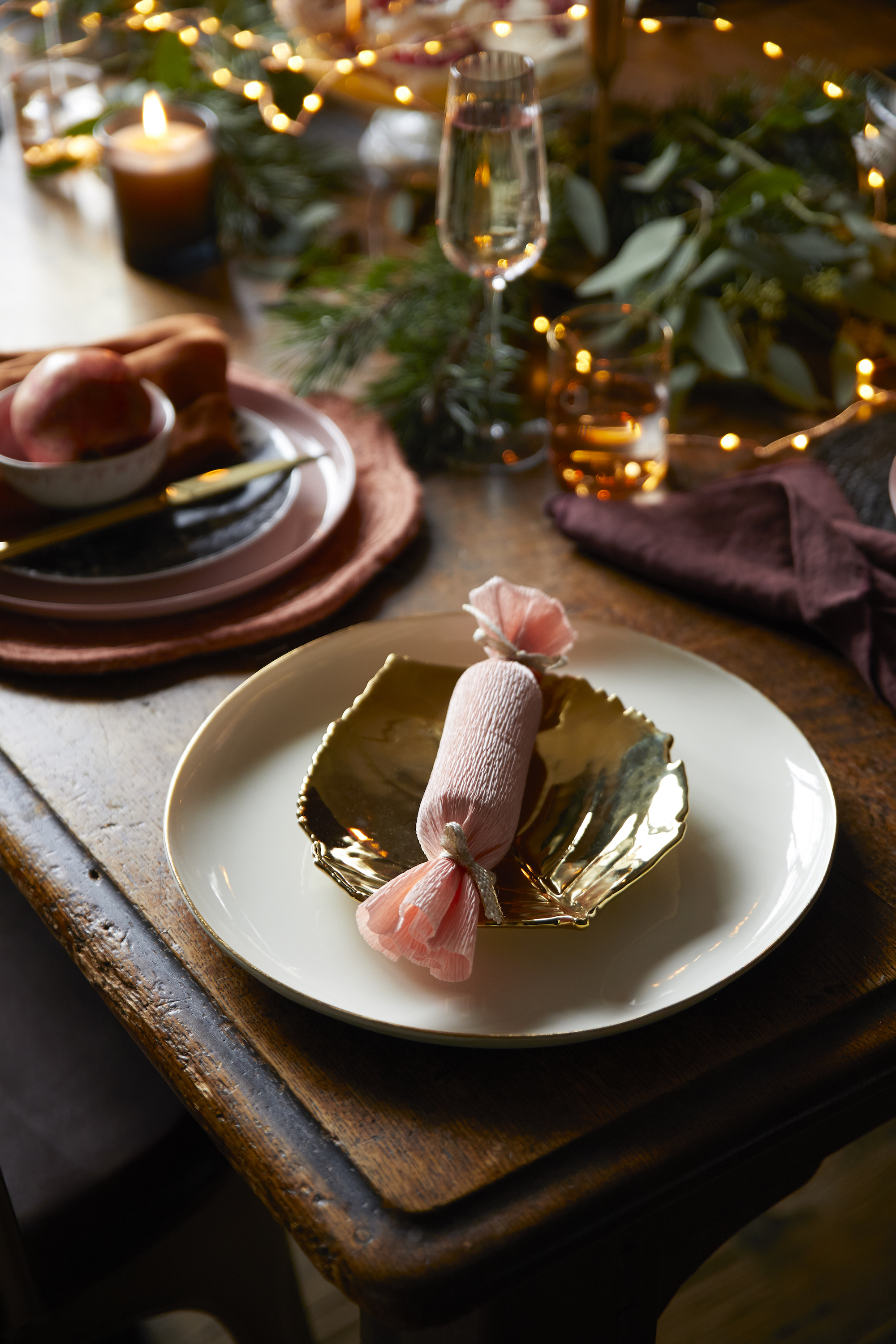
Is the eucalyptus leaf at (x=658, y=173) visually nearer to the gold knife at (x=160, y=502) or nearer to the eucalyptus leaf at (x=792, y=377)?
the eucalyptus leaf at (x=792, y=377)

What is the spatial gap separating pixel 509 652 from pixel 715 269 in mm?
486

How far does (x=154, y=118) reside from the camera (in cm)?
108

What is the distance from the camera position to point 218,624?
72cm

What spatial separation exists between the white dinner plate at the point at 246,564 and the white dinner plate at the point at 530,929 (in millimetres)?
120

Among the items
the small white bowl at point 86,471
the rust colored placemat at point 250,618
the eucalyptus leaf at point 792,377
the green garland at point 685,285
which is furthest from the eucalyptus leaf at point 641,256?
the small white bowl at point 86,471

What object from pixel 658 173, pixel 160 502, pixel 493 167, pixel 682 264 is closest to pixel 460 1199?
pixel 160 502

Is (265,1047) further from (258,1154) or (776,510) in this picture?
(776,510)

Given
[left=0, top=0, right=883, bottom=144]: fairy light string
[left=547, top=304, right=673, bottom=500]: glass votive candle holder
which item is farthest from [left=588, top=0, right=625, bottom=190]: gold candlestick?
[left=547, top=304, right=673, bottom=500]: glass votive candle holder

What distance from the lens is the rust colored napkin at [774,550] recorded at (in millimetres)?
691

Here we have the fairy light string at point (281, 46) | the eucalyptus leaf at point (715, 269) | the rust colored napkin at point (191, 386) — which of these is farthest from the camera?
the fairy light string at point (281, 46)

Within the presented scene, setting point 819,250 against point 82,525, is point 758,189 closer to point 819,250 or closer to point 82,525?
point 819,250

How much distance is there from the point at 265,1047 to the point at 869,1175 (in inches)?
42.5

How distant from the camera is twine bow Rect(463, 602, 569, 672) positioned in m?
0.58

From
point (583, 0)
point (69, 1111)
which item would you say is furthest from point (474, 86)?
point (69, 1111)
